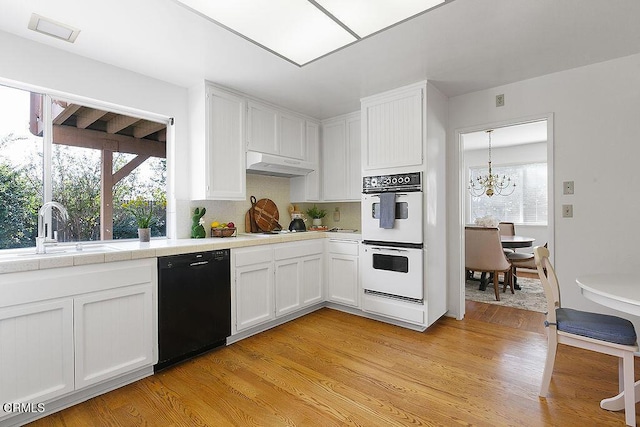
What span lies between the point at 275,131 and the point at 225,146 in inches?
28.3

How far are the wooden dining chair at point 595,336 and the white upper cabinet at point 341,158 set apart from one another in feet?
7.34

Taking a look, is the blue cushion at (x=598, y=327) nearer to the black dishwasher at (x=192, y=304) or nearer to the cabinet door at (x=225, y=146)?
the black dishwasher at (x=192, y=304)

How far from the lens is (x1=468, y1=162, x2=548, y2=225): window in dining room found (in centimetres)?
626

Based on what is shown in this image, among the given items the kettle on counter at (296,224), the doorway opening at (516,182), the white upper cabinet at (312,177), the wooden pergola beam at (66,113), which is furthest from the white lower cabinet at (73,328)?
the doorway opening at (516,182)

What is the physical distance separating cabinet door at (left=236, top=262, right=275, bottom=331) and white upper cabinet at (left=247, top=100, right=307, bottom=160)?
1.31 meters

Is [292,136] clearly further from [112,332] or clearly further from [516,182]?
[516,182]

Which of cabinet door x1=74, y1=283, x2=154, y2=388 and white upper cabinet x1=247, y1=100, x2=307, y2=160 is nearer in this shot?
cabinet door x1=74, y1=283, x2=154, y2=388

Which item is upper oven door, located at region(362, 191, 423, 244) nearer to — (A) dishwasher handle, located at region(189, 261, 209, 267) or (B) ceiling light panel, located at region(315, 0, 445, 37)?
(B) ceiling light panel, located at region(315, 0, 445, 37)

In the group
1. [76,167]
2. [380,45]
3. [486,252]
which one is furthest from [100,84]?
[486,252]

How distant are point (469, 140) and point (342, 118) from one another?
3200 millimetres

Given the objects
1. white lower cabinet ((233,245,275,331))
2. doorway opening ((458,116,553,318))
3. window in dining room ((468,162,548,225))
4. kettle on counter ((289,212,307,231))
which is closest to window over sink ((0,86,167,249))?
white lower cabinet ((233,245,275,331))

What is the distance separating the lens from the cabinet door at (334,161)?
4.02m

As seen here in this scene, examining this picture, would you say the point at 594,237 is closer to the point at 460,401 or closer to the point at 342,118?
the point at 460,401

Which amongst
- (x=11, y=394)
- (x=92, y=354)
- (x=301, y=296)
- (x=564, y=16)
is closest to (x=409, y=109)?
(x=564, y=16)
